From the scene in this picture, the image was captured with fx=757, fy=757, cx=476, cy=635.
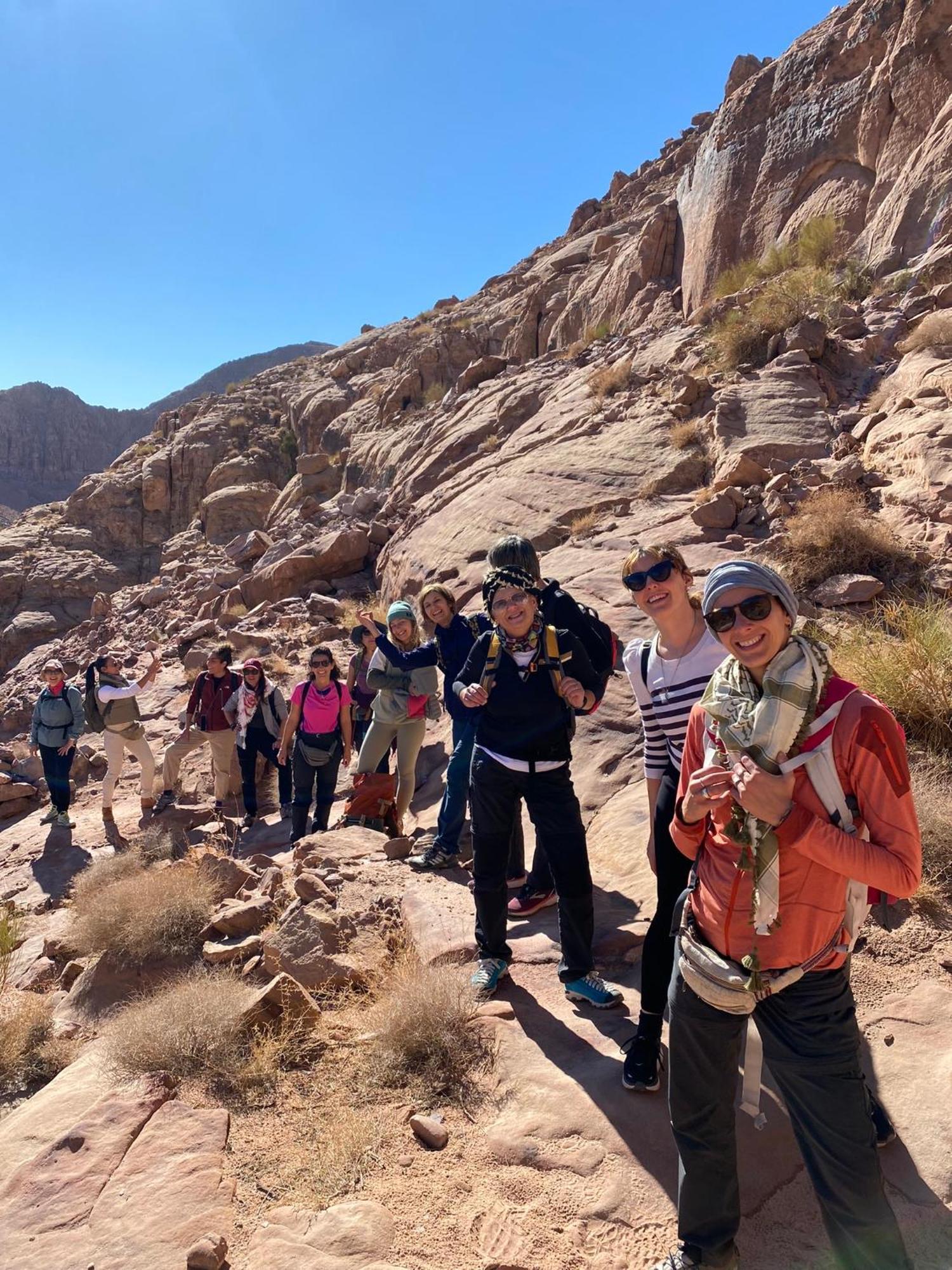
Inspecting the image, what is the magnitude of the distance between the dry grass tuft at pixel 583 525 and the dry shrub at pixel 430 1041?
6.56 meters

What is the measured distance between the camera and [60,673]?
8.19 metres

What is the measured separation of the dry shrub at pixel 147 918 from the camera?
469cm

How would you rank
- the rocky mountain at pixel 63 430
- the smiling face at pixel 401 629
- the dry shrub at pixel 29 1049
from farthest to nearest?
the rocky mountain at pixel 63 430 → the smiling face at pixel 401 629 → the dry shrub at pixel 29 1049

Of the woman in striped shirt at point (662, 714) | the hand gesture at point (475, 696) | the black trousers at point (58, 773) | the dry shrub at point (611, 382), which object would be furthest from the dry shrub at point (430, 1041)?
the dry shrub at point (611, 382)

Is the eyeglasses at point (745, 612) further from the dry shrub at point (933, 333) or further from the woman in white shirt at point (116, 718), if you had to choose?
the dry shrub at point (933, 333)

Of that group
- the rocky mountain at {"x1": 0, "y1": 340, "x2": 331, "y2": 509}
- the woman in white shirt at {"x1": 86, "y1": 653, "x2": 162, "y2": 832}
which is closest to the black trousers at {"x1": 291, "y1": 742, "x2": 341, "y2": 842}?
the woman in white shirt at {"x1": 86, "y1": 653, "x2": 162, "y2": 832}

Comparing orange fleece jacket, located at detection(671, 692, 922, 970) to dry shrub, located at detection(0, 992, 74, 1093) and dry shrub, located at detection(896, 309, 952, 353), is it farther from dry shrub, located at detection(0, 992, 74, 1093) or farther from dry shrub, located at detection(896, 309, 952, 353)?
dry shrub, located at detection(896, 309, 952, 353)

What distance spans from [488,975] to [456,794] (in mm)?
1855

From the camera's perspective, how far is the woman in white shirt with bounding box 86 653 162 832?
7941 mm

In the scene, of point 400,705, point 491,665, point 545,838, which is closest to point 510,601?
point 491,665

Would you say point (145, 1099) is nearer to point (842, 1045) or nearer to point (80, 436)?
point (842, 1045)

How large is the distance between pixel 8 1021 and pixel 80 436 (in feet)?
297

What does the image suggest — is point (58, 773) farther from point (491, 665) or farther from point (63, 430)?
point (63, 430)

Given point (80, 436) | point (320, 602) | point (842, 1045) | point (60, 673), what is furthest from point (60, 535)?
point (80, 436)
